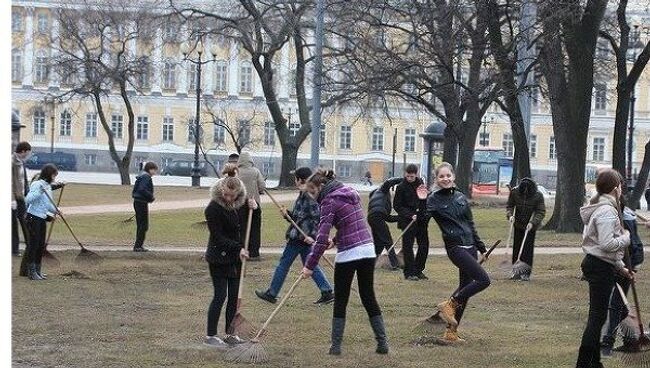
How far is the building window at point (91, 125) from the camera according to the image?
89750 millimetres

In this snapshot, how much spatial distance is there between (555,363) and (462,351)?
2.94 ft

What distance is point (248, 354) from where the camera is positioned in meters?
10.8

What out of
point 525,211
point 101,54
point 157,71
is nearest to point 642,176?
point 525,211

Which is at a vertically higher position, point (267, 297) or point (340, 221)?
point (340, 221)

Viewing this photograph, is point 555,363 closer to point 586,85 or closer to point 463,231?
point 463,231

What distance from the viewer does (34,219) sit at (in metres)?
17.0

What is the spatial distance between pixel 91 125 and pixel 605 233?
8216cm

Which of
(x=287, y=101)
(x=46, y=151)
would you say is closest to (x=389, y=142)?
(x=287, y=101)

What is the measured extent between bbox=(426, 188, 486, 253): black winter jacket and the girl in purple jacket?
0.93m

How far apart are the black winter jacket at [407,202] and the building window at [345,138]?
71.9 meters

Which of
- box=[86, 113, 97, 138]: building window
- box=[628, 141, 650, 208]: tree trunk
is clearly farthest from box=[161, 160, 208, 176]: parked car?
box=[628, 141, 650, 208]: tree trunk

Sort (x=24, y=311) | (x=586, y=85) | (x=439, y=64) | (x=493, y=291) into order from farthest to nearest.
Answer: (x=439, y=64) → (x=586, y=85) → (x=493, y=291) → (x=24, y=311)

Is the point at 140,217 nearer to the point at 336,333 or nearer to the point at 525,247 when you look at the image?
the point at 525,247

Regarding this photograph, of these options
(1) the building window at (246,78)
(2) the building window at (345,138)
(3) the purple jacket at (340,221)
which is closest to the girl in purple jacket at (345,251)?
(3) the purple jacket at (340,221)
